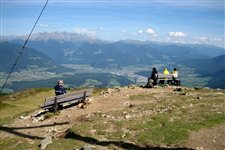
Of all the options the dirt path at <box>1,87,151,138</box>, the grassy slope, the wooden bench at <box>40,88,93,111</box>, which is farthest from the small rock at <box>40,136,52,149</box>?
the wooden bench at <box>40,88,93,111</box>

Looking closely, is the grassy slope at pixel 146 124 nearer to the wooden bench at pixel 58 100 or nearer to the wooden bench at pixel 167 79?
the wooden bench at pixel 58 100

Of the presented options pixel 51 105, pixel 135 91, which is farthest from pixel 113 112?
pixel 135 91

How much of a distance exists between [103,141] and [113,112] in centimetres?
695

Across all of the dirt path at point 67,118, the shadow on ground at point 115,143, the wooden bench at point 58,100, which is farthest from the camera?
the wooden bench at point 58,100

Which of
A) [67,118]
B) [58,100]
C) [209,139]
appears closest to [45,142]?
[67,118]

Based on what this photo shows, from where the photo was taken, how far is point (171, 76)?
46.2 meters

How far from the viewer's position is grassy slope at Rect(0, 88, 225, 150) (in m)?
21.6

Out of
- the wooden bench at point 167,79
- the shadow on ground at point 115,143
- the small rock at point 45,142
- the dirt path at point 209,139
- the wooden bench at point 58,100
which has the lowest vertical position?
the small rock at point 45,142

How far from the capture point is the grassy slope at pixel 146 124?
21588mm

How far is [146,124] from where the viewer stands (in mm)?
24141

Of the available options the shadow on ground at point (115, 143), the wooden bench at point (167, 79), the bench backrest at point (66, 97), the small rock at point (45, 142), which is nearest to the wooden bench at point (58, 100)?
the bench backrest at point (66, 97)

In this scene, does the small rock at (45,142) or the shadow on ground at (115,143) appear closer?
the shadow on ground at (115,143)

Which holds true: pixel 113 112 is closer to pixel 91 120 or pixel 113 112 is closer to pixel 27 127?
pixel 91 120

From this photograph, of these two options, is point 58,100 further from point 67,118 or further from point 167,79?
point 167,79
